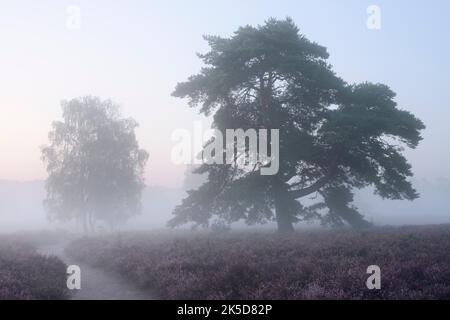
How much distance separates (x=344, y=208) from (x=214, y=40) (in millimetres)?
13615

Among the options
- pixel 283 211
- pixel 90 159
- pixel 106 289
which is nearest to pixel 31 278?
pixel 106 289

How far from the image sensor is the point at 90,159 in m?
40.6

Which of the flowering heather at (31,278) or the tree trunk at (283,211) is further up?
the tree trunk at (283,211)

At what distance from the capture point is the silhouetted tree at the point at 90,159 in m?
41.1

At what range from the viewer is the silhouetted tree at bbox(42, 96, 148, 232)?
41.1m

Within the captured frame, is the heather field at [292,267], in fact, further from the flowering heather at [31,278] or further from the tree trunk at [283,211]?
the tree trunk at [283,211]

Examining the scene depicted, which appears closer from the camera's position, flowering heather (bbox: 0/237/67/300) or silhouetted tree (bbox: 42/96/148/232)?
flowering heather (bbox: 0/237/67/300)

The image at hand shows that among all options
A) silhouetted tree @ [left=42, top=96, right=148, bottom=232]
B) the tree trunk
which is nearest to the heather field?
the tree trunk

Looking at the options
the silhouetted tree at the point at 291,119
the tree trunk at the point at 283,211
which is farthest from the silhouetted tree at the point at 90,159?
the tree trunk at the point at 283,211

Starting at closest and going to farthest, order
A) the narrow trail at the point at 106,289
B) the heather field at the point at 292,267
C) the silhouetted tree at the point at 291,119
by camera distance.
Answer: the heather field at the point at 292,267
the narrow trail at the point at 106,289
the silhouetted tree at the point at 291,119

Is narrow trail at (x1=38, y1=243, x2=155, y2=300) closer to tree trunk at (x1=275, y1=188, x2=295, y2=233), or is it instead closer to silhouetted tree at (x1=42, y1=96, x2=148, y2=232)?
→ tree trunk at (x1=275, y1=188, x2=295, y2=233)

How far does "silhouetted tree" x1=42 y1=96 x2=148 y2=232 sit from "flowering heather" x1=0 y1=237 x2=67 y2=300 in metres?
24.9

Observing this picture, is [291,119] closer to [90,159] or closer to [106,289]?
[106,289]

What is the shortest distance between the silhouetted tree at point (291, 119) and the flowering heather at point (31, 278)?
10.8 metres
